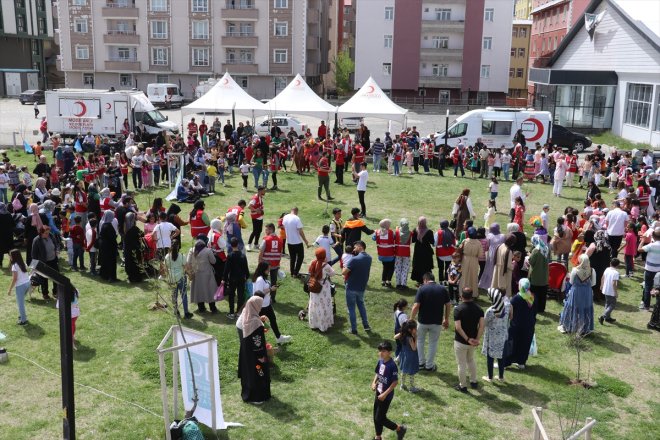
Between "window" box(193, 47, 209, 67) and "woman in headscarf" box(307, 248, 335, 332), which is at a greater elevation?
"window" box(193, 47, 209, 67)

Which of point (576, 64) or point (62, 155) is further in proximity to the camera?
point (576, 64)

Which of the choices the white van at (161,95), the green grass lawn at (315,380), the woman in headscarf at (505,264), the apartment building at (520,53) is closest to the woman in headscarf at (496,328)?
the green grass lawn at (315,380)

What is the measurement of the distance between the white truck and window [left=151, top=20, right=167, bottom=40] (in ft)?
113

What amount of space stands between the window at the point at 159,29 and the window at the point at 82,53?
6699mm

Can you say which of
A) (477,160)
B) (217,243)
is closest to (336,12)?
(477,160)

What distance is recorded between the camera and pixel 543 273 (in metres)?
12.3

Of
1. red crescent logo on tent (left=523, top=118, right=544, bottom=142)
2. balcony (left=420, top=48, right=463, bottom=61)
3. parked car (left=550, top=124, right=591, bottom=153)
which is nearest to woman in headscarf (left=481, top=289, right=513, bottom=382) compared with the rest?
red crescent logo on tent (left=523, top=118, right=544, bottom=142)

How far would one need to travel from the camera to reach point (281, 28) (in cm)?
6369

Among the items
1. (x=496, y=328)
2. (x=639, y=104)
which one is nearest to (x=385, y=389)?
(x=496, y=328)

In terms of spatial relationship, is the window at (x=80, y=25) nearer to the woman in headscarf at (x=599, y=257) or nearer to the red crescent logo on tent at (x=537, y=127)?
the red crescent logo on tent at (x=537, y=127)

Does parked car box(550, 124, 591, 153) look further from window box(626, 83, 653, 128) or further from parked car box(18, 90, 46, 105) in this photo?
parked car box(18, 90, 46, 105)

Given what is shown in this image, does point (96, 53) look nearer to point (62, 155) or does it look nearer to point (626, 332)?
point (62, 155)

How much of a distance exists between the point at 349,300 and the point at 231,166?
15.6 m

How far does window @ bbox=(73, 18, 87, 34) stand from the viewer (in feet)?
211
